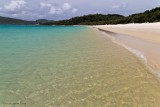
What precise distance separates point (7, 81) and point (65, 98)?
2.43 meters

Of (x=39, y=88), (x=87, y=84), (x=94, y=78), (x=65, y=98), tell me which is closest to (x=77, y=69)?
(x=94, y=78)

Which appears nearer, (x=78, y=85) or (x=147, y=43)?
→ (x=78, y=85)

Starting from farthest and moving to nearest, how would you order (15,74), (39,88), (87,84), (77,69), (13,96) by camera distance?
(77,69) < (15,74) < (87,84) < (39,88) < (13,96)

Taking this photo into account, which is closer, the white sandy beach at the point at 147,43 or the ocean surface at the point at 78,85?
the ocean surface at the point at 78,85

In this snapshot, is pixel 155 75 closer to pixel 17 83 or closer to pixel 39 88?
pixel 39 88

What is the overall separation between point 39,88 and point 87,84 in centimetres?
140

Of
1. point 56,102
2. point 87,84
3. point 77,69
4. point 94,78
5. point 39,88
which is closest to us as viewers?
point 56,102

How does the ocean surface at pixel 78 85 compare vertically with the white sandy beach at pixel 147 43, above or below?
above

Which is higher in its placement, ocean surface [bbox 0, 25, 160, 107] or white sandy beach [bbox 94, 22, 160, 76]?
ocean surface [bbox 0, 25, 160, 107]

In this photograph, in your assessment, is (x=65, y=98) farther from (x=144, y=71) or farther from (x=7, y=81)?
(x=144, y=71)

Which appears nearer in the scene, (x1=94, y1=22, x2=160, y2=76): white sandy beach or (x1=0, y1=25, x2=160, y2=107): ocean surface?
(x1=0, y1=25, x2=160, y2=107): ocean surface

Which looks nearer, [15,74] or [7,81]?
[7,81]

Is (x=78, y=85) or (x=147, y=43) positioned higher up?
(x=78, y=85)

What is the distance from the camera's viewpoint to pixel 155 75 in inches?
311
